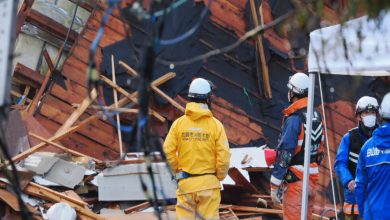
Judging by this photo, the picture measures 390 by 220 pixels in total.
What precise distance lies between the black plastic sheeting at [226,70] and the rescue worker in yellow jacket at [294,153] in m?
3.64

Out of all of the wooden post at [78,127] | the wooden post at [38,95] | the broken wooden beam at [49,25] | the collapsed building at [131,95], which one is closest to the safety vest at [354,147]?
the collapsed building at [131,95]

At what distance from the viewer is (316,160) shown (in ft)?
30.7

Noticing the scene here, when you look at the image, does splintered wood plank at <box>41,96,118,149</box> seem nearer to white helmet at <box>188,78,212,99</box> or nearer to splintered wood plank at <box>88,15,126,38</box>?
splintered wood plank at <box>88,15,126,38</box>

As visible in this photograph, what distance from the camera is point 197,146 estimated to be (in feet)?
29.2

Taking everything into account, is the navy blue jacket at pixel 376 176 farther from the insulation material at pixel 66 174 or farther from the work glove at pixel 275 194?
the insulation material at pixel 66 174

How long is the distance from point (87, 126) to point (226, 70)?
2.22 m

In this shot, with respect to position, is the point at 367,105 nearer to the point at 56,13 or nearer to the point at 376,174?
the point at 376,174

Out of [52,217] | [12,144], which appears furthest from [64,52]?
[52,217]

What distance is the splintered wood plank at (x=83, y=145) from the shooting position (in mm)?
12531

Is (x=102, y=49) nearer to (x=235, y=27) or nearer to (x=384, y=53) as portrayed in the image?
(x=235, y=27)

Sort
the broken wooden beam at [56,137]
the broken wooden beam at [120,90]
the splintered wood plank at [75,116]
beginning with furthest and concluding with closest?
the broken wooden beam at [120,90], the splintered wood plank at [75,116], the broken wooden beam at [56,137]

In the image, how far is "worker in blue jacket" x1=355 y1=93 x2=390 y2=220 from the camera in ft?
25.0

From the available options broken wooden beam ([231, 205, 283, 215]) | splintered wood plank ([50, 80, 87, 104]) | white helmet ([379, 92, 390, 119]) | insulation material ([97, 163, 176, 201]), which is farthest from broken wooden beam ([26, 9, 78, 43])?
white helmet ([379, 92, 390, 119])

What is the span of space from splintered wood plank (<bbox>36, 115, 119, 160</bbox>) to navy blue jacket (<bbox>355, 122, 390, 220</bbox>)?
18.4 feet
